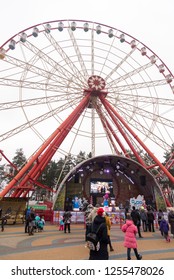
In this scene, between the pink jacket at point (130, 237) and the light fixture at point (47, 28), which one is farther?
the light fixture at point (47, 28)

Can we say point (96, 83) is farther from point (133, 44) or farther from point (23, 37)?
point (23, 37)

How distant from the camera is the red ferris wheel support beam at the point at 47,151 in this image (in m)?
24.5

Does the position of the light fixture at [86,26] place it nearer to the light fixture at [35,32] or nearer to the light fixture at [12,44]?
the light fixture at [35,32]

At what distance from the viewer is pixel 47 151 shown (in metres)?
26.2

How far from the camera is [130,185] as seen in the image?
3142cm

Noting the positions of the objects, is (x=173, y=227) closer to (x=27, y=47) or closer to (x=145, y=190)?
(x=145, y=190)

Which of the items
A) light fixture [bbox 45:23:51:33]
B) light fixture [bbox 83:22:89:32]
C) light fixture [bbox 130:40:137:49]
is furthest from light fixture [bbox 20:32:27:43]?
light fixture [bbox 130:40:137:49]

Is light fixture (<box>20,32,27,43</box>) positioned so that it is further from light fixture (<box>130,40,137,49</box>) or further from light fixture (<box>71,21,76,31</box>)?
light fixture (<box>130,40,137,49</box>)

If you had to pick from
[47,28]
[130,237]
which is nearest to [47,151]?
[47,28]

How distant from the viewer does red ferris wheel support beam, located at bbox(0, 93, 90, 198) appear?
80.5 ft

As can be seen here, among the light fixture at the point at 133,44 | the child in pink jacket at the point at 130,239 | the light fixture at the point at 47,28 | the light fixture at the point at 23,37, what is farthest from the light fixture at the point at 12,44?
the child in pink jacket at the point at 130,239
